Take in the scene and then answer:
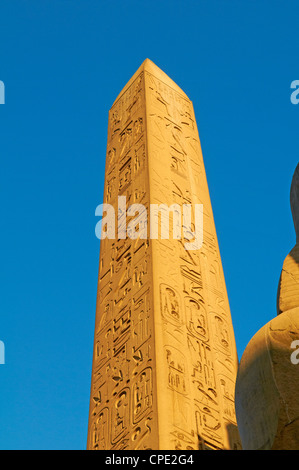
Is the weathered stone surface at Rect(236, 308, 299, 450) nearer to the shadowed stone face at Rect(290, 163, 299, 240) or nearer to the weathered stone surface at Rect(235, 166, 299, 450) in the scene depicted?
the weathered stone surface at Rect(235, 166, 299, 450)

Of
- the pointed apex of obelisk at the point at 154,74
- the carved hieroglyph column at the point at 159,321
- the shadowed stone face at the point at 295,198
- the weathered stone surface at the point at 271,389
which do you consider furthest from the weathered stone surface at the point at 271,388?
the pointed apex of obelisk at the point at 154,74

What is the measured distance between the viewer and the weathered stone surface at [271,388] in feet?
16.5

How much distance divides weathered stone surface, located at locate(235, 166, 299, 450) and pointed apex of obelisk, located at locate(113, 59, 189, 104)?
7.01 metres

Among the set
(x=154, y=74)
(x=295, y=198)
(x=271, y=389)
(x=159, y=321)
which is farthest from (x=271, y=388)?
(x=154, y=74)

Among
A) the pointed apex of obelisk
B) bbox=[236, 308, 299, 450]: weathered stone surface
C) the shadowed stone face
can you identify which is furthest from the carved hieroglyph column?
the shadowed stone face

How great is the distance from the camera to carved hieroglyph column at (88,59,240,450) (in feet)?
24.3

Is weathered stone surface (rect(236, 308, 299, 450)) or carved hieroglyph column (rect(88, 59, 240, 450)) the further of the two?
carved hieroglyph column (rect(88, 59, 240, 450))

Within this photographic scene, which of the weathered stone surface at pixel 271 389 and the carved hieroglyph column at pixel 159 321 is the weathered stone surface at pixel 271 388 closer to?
the weathered stone surface at pixel 271 389

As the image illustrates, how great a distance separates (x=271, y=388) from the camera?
510cm

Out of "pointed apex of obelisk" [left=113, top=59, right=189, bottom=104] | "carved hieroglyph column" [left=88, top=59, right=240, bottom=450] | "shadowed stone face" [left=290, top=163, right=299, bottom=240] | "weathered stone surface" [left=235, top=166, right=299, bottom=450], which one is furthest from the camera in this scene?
"pointed apex of obelisk" [left=113, top=59, right=189, bottom=104]

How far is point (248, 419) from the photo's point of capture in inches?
207

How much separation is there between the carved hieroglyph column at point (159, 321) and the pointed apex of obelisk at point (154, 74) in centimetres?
81

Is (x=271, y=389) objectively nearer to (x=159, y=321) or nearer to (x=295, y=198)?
(x=295, y=198)
